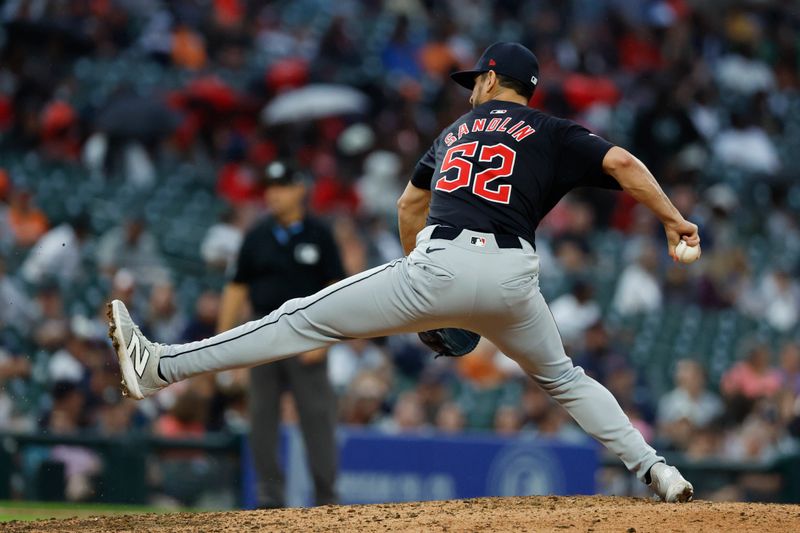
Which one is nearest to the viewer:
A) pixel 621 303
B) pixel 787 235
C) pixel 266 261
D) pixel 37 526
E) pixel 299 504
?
pixel 37 526

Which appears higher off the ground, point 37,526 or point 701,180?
point 701,180

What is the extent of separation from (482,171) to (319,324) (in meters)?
0.85

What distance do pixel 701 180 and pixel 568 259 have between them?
3383 mm

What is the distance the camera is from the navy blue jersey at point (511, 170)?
482cm

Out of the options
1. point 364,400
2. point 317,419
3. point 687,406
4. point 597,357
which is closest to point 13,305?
point 364,400

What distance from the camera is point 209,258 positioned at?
11250 millimetres

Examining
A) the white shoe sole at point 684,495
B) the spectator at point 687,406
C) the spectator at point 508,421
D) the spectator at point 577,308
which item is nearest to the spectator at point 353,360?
the spectator at point 508,421

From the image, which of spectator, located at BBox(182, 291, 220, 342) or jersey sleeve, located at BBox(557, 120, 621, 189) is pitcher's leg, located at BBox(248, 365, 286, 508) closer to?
spectator, located at BBox(182, 291, 220, 342)

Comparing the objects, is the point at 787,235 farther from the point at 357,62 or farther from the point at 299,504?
the point at 299,504

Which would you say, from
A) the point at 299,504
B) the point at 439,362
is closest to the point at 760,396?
the point at 439,362

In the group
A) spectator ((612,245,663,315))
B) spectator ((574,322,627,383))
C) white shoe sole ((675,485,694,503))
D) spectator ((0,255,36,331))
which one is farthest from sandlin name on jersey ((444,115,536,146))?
spectator ((612,245,663,315))

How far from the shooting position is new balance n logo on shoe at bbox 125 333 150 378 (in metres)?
4.96

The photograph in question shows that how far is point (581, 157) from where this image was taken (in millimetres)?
4855

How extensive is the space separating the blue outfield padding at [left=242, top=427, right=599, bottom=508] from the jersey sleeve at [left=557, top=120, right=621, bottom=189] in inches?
165
